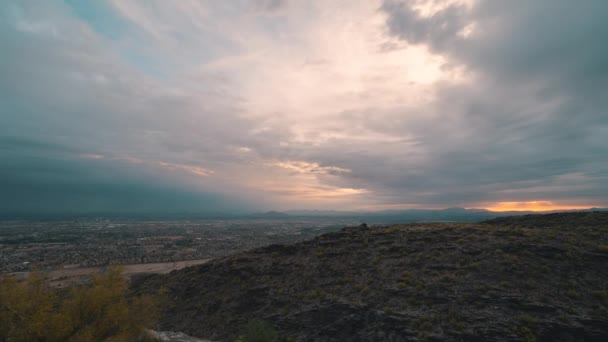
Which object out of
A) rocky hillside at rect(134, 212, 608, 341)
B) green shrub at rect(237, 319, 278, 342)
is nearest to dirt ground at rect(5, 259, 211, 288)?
rocky hillside at rect(134, 212, 608, 341)

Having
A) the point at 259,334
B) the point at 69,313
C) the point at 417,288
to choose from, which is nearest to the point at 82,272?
the point at 69,313

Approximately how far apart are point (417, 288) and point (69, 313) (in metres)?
23.8

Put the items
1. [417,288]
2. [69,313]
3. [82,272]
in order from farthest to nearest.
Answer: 1. [82,272]
2. [417,288]
3. [69,313]

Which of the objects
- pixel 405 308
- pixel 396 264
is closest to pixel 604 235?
pixel 396 264

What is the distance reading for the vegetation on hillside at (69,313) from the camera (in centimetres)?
1275

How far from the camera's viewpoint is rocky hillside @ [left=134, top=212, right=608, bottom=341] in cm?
1798

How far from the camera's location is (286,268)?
113 feet

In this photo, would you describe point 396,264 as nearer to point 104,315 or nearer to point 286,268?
point 286,268

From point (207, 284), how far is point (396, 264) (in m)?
23.9

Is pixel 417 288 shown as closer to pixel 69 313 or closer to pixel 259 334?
pixel 259 334

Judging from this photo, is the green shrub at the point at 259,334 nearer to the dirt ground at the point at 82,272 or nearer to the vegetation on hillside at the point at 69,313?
the vegetation on hillside at the point at 69,313

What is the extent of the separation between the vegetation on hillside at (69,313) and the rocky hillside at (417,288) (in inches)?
446

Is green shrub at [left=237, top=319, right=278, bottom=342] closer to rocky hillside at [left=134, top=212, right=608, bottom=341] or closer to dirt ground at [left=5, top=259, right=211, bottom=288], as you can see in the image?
rocky hillside at [left=134, top=212, right=608, bottom=341]

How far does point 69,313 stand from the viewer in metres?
14.6
